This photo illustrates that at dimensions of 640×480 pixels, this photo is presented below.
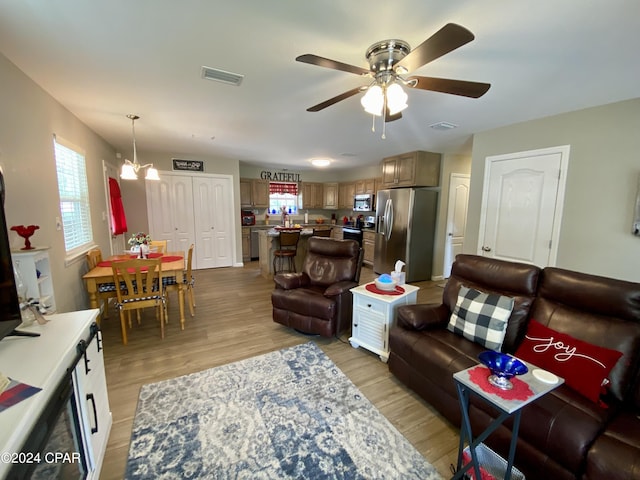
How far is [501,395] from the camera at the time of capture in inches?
45.6

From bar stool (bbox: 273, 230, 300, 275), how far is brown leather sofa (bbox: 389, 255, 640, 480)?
305 cm

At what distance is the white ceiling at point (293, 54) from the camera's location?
4.70 feet

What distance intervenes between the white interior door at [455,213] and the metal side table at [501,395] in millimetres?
4249

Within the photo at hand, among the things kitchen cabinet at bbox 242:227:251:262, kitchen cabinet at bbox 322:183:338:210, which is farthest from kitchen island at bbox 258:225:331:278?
kitchen cabinet at bbox 322:183:338:210

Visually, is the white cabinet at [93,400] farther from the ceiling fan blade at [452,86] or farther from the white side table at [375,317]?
the ceiling fan blade at [452,86]

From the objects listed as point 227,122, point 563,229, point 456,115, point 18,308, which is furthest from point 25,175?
point 563,229

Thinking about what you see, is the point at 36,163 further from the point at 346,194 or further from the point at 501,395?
the point at 346,194

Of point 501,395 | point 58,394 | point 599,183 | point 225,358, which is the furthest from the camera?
point 599,183

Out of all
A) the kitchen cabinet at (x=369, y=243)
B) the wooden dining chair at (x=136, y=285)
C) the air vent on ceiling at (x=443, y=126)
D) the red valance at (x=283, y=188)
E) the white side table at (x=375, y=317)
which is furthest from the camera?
the red valance at (x=283, y=188)

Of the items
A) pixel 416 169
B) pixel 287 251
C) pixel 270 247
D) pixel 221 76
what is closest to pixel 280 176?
pixel 270 247

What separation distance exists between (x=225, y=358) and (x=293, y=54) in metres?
2.66

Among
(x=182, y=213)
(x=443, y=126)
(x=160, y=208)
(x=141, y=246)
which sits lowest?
(x=141, y=246)

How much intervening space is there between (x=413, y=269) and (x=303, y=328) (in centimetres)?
296

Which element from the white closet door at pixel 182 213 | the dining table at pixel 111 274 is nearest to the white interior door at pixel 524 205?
the dining table at pixel 111 274
